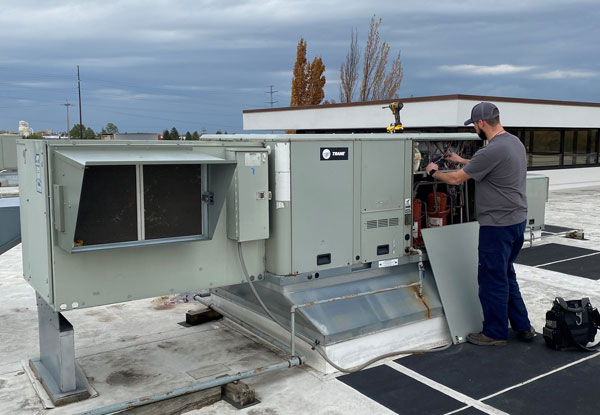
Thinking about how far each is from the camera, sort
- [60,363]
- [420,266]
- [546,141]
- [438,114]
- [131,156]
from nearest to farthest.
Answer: [131,156], [60,363], [420,266], [438,114], [546,141]

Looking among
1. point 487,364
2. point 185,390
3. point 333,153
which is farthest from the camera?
point 487,364

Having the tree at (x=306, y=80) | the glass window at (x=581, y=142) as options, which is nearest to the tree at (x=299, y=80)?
the tree at (x=306, y=80)

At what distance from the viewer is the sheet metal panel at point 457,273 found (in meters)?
5.26

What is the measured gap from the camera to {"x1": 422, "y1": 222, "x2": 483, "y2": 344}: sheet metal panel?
17.3ft

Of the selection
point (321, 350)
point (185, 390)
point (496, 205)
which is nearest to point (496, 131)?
point (496, 205)

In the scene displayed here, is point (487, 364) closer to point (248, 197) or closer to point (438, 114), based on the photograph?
point (248, 197)

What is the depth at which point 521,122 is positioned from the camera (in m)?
17.7

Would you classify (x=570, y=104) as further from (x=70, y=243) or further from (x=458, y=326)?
(x=70, y=243)

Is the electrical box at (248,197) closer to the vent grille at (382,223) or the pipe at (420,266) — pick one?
the vent grille at (382,223)

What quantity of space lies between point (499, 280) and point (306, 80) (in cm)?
3091

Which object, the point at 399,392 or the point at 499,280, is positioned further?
the point at 499,280

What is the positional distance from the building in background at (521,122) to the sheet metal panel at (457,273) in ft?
34.5

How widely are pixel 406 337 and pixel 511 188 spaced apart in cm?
163

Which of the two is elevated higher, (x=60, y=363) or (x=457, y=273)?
(x=457, y=273)
